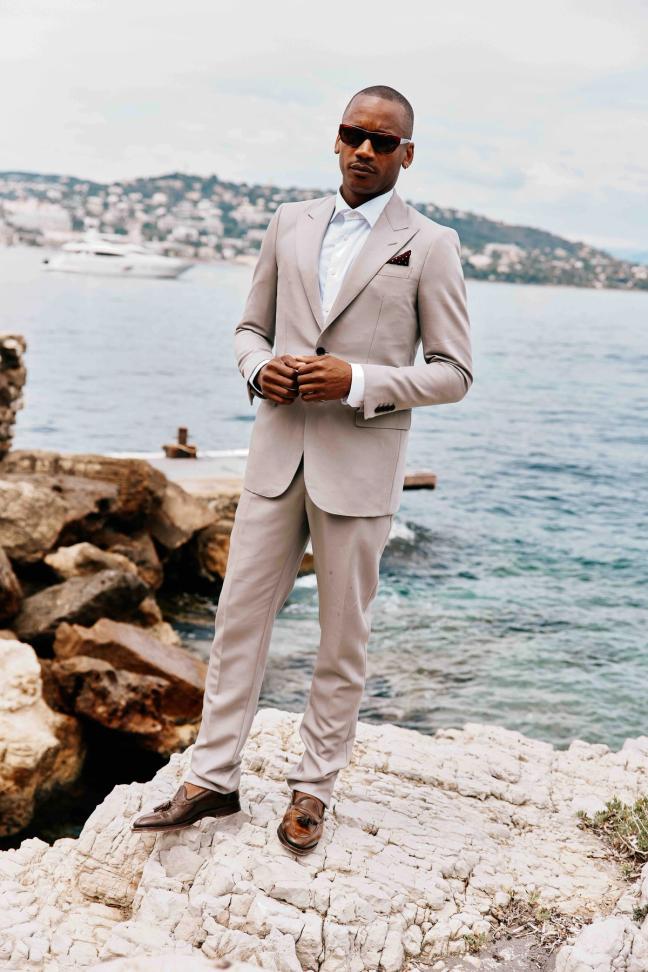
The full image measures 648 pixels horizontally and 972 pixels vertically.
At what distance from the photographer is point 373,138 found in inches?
144

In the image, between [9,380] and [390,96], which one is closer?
[390,96]

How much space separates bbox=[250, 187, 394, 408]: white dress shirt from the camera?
3.79 metres

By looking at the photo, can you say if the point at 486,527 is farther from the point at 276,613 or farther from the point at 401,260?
the point at 401,260

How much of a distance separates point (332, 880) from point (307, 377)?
6.05ft

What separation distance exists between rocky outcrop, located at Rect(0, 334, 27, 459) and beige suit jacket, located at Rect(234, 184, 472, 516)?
9850 mm

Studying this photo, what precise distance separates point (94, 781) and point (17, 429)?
73.5ft

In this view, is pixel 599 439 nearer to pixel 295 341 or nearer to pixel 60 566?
pixel 60 566

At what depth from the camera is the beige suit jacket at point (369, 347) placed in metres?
3.72

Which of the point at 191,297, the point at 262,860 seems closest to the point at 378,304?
the point at 262,860

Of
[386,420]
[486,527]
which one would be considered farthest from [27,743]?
[486,527]

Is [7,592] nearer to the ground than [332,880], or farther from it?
nearer to the ground

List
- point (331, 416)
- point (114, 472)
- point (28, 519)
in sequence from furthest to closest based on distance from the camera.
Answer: point (114, 472) → point (28, 519) → point (331, 416)

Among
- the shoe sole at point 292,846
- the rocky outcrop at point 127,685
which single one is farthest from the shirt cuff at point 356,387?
the rocky outcrop at point 127,685

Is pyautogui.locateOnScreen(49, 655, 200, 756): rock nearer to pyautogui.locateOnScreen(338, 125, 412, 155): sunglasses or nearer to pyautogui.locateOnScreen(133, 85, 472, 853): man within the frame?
pyautogui.locateOnScreen(133, 85, 472, 853): man
